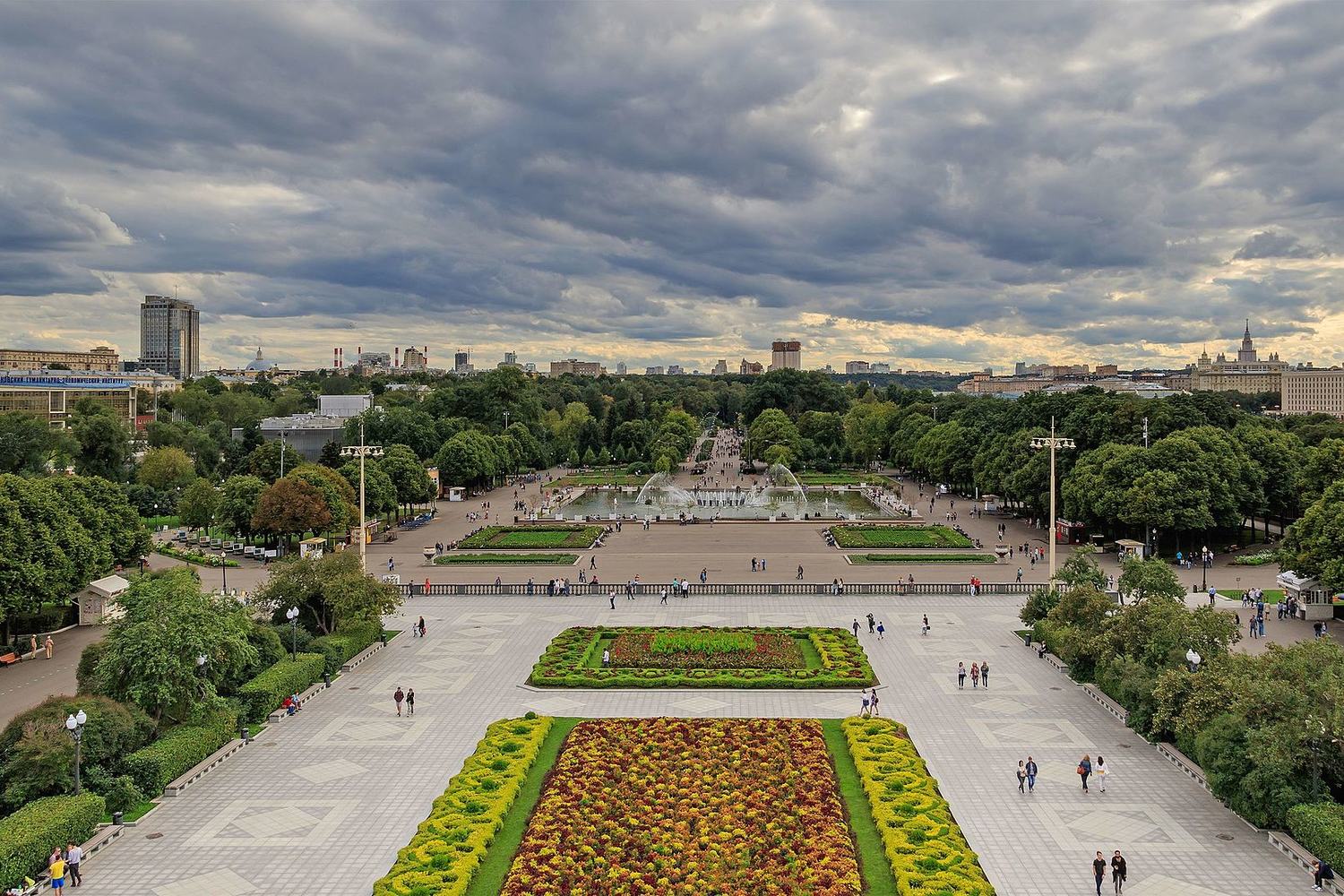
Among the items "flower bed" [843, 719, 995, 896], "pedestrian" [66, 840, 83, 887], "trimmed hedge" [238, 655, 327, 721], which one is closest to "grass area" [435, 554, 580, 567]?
"trimmed hedge" [238, 655, 327, 721]

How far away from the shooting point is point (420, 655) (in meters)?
34.6

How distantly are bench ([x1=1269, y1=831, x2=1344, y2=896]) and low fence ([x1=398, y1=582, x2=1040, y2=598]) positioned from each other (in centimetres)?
2484

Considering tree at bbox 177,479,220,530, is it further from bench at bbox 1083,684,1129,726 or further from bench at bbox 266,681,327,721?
bench at bbox 1083,684,1129,726

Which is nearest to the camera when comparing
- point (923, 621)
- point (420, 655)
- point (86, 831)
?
point (86, 831)

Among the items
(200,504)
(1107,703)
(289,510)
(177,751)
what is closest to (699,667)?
(1107,703)

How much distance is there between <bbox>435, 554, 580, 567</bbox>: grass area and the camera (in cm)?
5266

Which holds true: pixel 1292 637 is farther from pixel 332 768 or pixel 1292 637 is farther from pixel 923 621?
pixel 332 768

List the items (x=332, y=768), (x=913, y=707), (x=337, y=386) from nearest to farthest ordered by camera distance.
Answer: (x=332, y=768) → (x=913, y=707) → (x=337, y=386)

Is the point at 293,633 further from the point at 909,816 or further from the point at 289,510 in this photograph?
the point at 289,510

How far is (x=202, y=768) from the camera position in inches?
938

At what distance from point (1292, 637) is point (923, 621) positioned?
1326cm

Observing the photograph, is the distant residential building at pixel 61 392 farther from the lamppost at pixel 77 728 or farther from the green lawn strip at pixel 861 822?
the green lawn strip at pixel 861 822

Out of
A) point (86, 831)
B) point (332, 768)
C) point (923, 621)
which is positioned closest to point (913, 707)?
point (923, 621)

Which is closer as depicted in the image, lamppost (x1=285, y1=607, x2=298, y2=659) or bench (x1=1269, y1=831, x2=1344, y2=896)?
bench (x1=1269, y1=831, x2=1344, y2=896)
